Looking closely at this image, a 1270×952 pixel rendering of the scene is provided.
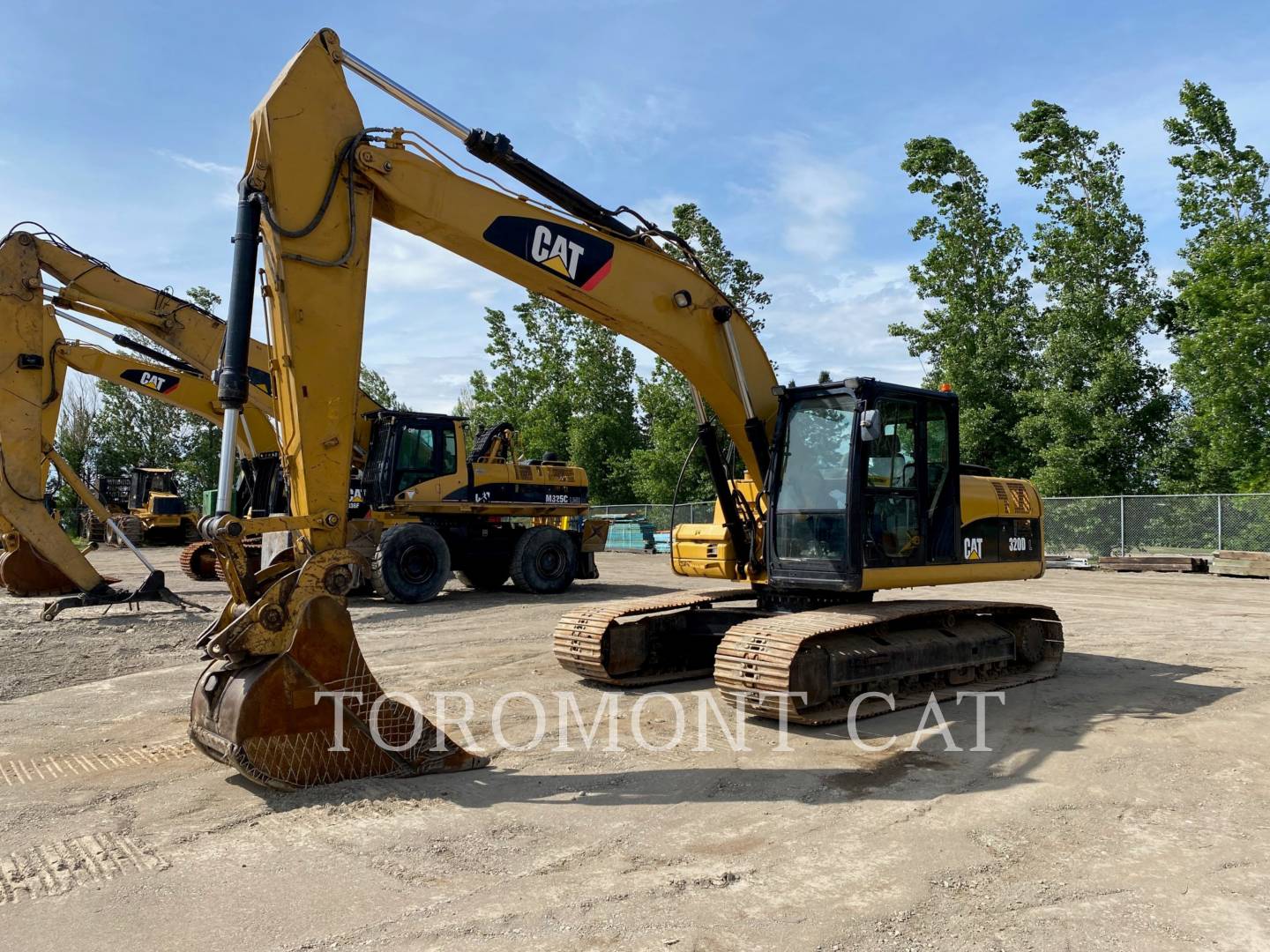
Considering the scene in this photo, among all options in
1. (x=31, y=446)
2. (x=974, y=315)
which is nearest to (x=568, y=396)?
(x=974, y=315)

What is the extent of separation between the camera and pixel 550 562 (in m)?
17.3

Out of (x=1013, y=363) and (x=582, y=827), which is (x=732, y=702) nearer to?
(x=582, y=827)

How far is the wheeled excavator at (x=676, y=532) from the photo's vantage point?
18.2 feet

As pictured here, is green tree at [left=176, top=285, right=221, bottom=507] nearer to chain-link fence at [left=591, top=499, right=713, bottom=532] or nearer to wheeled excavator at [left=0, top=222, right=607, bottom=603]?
chain-link fence at [left=591, top=499, right=713, bottom=532]

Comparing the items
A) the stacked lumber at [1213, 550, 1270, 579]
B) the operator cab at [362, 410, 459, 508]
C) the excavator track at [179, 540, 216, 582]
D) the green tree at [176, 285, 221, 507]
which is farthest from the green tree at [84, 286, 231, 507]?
the stacked lumber at [1213, 550, 1270, 579]

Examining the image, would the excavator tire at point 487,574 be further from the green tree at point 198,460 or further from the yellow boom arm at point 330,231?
the green tree at point 198,460

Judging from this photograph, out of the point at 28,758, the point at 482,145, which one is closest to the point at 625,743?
the point at 28,758

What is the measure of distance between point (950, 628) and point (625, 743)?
3512 mm

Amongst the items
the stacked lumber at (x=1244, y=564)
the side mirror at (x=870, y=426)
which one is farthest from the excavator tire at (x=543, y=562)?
the stacked lumber at (x=1244, y=564)

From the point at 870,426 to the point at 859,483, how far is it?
1.53 feet

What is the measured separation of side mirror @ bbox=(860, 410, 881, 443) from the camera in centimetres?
739

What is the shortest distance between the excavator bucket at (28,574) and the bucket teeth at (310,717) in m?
11.4

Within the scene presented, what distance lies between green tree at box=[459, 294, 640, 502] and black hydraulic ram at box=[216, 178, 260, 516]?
37.2m

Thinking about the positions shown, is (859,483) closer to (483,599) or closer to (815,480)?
(815,480)
